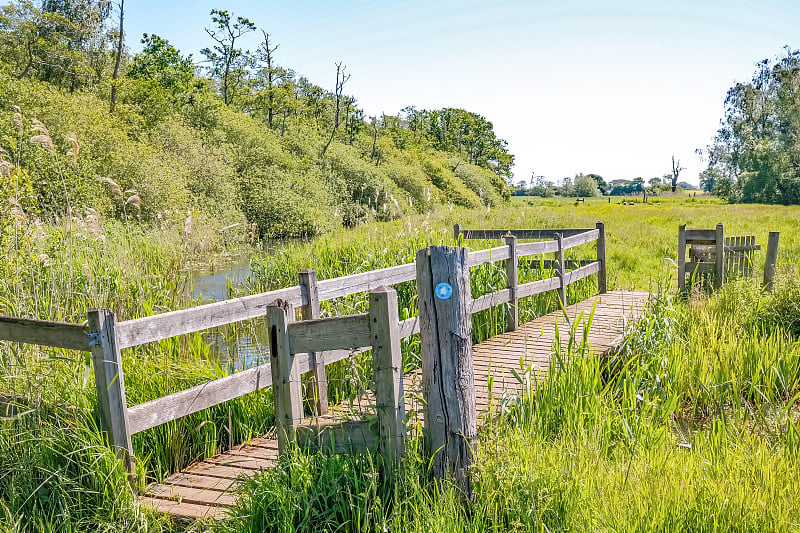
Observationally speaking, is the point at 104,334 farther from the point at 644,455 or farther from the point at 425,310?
the point at 644,455

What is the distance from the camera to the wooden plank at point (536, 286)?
31.0 ft

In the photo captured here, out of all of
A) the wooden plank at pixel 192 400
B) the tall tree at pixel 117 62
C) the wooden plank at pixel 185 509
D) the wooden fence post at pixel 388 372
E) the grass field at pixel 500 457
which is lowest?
the wooden plank at pixel 185 509

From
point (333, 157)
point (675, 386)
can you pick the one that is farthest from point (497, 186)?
point (675, 386)

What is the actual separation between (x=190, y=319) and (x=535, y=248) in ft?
21.0

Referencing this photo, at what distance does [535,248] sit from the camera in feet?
33.1

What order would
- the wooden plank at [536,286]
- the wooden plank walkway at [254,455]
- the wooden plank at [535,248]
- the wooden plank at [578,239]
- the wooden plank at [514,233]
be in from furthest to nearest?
the wooden plank at [514,233] → the wooden plank at [578,239] → the wooden plank at [535,248] → the wooden plank at [536,286] → the wooden plank walkway at [254,455]

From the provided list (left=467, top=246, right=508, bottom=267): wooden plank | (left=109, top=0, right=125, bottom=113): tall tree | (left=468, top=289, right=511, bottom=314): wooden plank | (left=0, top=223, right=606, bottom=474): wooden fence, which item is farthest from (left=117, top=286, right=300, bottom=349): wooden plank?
(left=109, top=0, right=125, bottom=113): tall tree

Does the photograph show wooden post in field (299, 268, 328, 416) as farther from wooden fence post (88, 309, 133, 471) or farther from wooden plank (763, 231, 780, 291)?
wooden plank (763, 231, 780, 291)

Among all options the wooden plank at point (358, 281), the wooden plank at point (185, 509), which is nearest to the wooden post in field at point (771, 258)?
the wooden plank at point (358, 281)

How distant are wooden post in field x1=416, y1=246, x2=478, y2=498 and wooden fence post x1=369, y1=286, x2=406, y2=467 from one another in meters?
0.21

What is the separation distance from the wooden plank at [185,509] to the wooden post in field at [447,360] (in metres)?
1.38

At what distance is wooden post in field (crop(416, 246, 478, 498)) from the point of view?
3.75 meters

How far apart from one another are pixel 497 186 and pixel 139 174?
5353 cm

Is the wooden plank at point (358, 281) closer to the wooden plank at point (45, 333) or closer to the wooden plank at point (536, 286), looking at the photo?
the wooden plank at point (45, 333)
